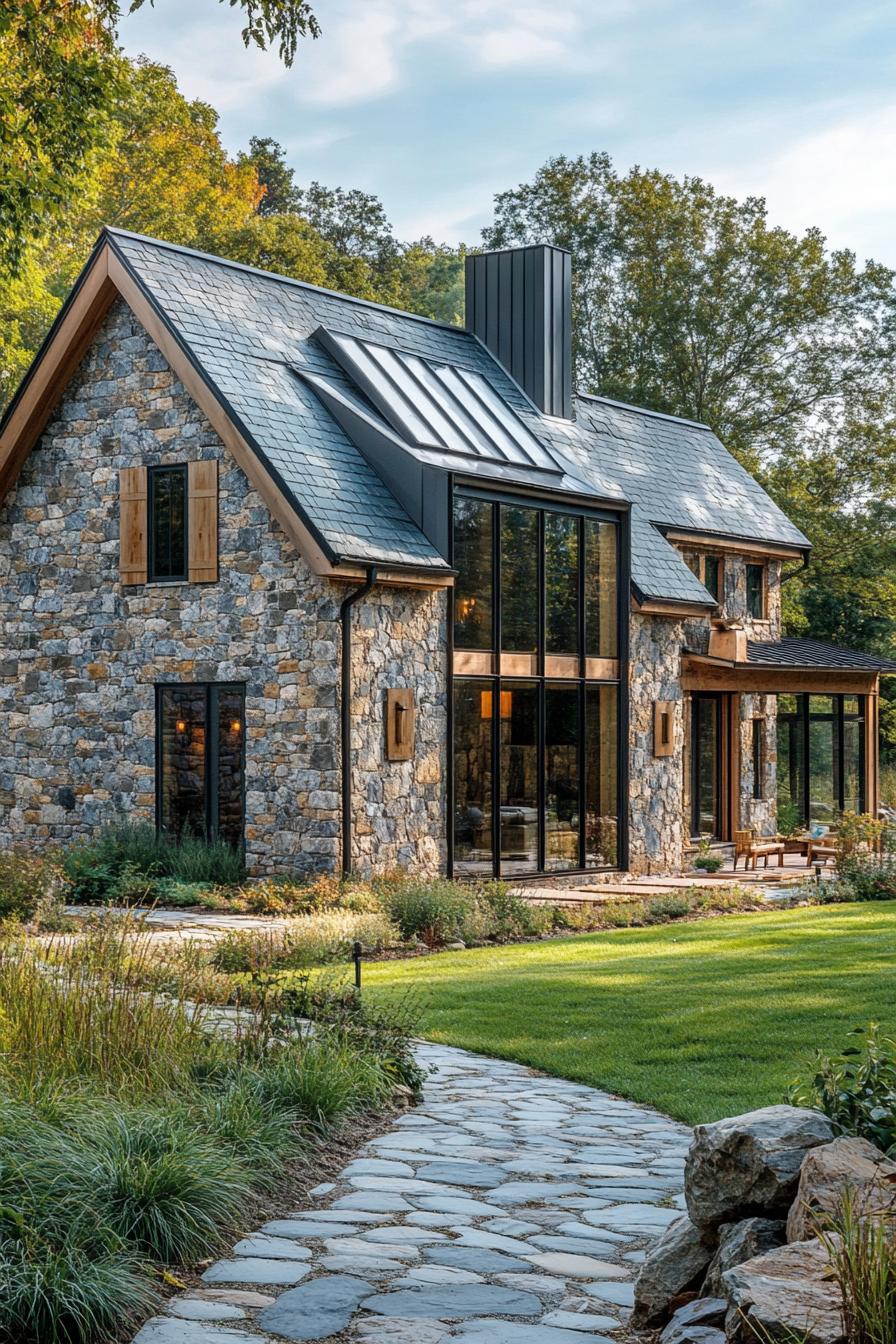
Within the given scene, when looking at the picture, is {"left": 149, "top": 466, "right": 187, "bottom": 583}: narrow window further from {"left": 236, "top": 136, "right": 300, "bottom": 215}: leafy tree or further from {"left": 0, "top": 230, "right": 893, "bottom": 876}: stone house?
{"left": 236, "top": 136, "right": 300, "bottom": 215}: leafy tree

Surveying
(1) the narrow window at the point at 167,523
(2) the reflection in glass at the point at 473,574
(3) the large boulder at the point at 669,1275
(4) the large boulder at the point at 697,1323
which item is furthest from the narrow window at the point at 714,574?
(4) the large boulder at the point at 697,1323


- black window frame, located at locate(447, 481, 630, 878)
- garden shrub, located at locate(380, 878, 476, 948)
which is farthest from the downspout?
black window frame, located at locate(447, 481, 630, 878)

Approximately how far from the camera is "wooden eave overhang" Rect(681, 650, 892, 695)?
22.2 m

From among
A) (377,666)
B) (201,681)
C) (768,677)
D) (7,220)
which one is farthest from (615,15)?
(768,677)

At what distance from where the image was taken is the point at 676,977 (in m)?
10.9

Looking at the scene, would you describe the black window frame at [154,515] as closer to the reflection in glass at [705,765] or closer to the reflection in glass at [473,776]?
the reflection in glass at [473,776]

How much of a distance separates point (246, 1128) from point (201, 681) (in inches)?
441

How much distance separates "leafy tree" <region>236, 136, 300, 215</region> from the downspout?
3110cm

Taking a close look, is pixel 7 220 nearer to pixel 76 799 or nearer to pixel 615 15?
pixel 615 15

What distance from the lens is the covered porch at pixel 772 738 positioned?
75.3 ft

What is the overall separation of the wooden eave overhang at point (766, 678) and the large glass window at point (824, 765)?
40.4 inches

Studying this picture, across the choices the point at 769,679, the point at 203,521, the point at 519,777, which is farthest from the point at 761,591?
the point at 203,521

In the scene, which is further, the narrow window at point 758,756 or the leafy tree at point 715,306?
the leafy tree at point 715,306

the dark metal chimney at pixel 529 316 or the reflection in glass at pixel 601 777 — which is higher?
the dark metal chimney at pixel 529 316
